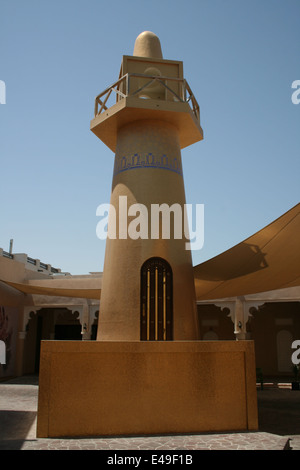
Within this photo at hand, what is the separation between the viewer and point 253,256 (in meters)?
6.70

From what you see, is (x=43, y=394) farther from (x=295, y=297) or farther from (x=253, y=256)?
(x=295, y=297)

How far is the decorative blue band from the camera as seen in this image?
6.80 m

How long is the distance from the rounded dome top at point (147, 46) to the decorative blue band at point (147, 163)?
2.04 m

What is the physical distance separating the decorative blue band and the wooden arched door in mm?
1526

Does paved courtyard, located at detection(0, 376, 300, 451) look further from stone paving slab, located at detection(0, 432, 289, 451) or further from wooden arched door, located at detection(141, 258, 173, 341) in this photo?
wooden arched door, located at detection(141, 258, 173, 341)

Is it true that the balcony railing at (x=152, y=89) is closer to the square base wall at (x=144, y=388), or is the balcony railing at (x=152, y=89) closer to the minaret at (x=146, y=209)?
the minaret at (x=146, y=209)

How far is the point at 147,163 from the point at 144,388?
3397 millimetres

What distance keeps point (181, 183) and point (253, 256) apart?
1.67 metres

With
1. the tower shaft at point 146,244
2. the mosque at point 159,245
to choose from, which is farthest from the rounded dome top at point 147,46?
the tower shaft at point 146,244

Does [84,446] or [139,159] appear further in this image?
[139,159]

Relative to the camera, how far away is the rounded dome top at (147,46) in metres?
7.61

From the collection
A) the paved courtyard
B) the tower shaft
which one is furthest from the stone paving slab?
the tower shaft

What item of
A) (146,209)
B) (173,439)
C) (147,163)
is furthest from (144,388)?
(147,163)

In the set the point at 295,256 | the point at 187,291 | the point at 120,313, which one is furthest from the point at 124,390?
the point at 295,256
